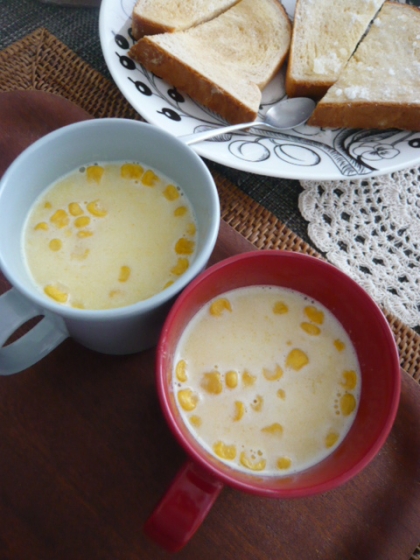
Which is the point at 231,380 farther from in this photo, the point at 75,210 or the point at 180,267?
the point at 75,210

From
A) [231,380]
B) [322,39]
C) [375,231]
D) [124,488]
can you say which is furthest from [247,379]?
[322,39]

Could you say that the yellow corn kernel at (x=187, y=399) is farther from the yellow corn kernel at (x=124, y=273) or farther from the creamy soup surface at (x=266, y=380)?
the yellow corn kernel at (x=124, y=273)

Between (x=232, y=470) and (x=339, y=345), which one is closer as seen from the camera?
(x=232, y=470)

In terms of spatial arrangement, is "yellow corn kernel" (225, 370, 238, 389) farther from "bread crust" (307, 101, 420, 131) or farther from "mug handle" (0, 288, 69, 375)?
"bread crust" (307, 101, 420, 131)

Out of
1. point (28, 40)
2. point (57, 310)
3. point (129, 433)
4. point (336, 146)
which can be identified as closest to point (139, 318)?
point (57, 310)

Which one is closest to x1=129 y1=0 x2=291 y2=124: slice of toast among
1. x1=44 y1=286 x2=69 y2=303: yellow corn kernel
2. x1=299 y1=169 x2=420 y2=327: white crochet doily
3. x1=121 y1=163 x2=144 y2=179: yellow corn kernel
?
x1=299 y1=169 x2=420 y2=327: white crochet doily

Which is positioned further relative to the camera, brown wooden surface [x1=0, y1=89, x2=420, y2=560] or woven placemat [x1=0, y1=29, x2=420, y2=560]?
woven placemat [x1=0, y1=29, x2=420, y2=560]
